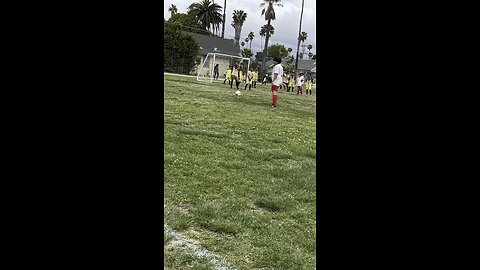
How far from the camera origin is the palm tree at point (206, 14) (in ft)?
219

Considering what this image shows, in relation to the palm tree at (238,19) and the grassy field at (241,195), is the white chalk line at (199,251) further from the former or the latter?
the palm tree at (238,19)

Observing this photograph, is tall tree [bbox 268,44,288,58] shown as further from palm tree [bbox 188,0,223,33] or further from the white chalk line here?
the white chalk line

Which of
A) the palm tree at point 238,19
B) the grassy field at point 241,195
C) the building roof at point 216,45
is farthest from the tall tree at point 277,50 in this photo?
the grassy field at point 241,195

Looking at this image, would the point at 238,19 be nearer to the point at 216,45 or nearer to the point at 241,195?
the point at 216,45

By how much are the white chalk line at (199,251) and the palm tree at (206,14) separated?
66.1 metres

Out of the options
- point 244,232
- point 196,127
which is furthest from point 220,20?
point 244,232

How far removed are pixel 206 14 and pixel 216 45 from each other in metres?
11.8

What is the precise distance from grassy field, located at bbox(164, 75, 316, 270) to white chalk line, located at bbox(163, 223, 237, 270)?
45 mm

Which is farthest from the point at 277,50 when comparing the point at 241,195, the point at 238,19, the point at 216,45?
the point at 241,195

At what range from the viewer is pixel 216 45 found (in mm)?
57656

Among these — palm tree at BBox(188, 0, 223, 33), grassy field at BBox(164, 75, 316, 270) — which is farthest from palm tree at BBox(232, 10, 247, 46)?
grassy field at BBox(164, 75, 316, 270)
